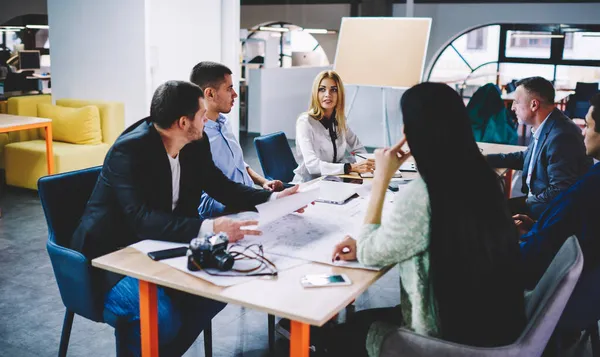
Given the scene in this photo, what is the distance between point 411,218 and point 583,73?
40.2ft

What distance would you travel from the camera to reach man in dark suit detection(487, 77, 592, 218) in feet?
11.1

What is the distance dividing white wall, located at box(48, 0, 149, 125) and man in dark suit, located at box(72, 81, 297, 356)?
13.5 ft

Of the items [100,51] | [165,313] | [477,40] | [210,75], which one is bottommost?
[165,313]

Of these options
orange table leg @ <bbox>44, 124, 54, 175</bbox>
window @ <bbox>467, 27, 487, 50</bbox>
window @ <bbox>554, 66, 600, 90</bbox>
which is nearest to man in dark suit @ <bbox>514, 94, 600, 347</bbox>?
orange table leg @ <bbox>44, 124, 54, 175</bbox>

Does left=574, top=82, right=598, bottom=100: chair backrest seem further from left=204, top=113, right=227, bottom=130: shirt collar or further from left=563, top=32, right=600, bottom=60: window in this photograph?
left=204, top=113, right=227, bottom=130: shirt collar

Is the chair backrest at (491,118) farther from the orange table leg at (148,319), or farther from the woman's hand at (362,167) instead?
the orange table leg at (148,319)

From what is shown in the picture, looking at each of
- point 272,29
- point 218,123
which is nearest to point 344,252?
point 218,123

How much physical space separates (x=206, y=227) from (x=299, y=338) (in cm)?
63

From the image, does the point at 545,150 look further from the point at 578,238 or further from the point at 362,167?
the point at 578,238

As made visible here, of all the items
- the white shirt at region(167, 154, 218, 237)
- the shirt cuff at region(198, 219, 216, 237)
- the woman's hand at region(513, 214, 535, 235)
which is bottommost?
the woman's hand at region(513, 214, 535, 235)

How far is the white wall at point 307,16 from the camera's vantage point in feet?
37.5

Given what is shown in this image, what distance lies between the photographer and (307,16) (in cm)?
1183

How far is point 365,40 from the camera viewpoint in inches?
256

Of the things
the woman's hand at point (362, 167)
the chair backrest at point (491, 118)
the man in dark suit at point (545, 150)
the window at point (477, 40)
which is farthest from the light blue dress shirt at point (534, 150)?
the window at point (477, 40)
